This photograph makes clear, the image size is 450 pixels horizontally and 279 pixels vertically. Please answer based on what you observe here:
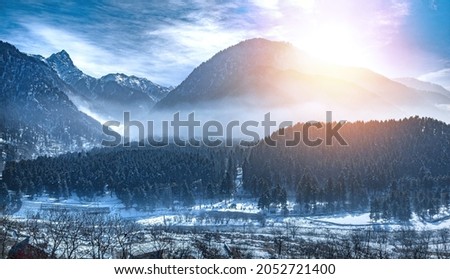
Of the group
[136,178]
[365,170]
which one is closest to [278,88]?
[365,170]

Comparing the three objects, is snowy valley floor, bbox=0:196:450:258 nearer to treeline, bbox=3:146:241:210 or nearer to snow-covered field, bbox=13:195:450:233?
snow-covered field, bbox=13:195:450:233

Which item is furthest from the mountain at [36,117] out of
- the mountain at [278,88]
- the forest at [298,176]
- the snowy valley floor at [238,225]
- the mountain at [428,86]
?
the mountain at [428,86]

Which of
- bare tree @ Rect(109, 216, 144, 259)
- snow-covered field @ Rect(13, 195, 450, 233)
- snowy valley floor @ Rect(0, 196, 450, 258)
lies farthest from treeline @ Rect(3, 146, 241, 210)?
bare tree @ Rect(109, 216, 144, 259)

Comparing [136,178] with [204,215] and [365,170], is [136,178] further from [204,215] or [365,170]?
[365,170]

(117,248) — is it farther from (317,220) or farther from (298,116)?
(298,116)

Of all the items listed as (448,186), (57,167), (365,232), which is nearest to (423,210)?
(448,186)
